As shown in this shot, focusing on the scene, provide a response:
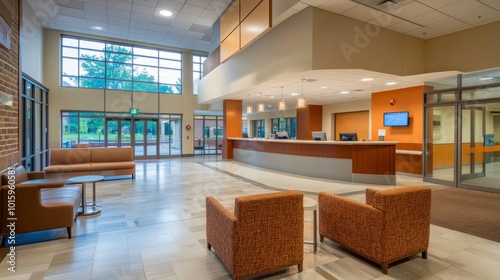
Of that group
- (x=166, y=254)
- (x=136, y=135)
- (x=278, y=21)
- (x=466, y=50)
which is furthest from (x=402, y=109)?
(x=136, y=135)

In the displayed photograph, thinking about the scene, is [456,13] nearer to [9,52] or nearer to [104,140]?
[9,52]

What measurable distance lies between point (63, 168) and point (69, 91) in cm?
604

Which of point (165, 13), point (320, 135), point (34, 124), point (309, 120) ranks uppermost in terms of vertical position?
point (165, 13)

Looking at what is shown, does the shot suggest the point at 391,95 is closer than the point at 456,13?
No

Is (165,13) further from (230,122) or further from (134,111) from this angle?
(134,111)

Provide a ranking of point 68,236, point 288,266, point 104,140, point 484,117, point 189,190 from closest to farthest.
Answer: point 288,266 < point 68,236 < point 189,190 < point 484,117 < point 104,140

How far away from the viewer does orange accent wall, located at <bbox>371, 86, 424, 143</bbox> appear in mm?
7848

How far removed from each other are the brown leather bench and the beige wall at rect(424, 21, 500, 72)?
29.9 feet

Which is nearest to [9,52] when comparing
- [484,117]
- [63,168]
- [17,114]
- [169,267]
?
[17,114]

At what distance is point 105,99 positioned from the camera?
11906mm

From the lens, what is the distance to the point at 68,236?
3447 millimetres

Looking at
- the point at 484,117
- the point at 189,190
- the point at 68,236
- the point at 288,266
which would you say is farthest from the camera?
the point at 484,117

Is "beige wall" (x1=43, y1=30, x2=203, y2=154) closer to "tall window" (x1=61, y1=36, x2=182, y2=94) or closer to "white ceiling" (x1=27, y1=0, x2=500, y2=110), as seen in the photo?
"tall window" (x1=61, y1=36, x2=182, y2=94)

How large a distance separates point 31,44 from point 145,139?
18.9 feet
